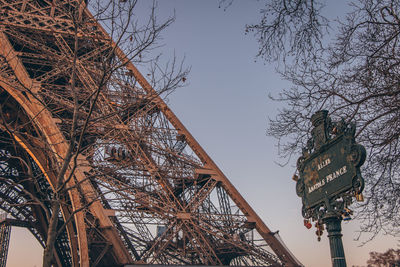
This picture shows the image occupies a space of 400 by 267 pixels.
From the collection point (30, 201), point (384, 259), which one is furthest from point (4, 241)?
point (384, 259)

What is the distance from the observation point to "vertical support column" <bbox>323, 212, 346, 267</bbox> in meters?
3.45

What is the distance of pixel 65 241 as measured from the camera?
24422 millimetres

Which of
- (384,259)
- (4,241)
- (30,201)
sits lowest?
(384,259)

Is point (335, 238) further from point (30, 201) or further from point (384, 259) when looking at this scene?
point (384, 259)

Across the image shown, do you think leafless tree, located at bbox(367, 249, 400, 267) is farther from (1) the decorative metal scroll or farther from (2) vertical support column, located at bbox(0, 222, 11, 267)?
(1) the decorative metal scroll

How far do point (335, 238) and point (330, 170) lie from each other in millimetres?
596

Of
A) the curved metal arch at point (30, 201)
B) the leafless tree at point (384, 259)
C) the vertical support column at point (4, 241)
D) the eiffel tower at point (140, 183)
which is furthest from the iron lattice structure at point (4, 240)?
the leafless tree at point (384, 259)

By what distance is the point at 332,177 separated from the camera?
366 centimetres

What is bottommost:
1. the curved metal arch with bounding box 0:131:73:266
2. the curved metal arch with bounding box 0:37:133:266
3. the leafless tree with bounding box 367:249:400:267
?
the leafless tree with bounding box 367:249:400:267

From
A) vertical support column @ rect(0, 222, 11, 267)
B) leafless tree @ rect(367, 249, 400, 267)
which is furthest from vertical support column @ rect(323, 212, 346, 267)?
leafless tree @ rect(367, 249, 400, 267)

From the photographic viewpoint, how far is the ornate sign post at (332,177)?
11.2 feet

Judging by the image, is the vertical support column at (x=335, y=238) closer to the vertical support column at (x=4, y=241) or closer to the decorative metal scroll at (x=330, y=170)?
the decorative metal scroll at (x=330, y=170)

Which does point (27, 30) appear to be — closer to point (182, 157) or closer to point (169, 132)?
point (169, 132)

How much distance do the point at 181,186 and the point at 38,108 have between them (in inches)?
251
